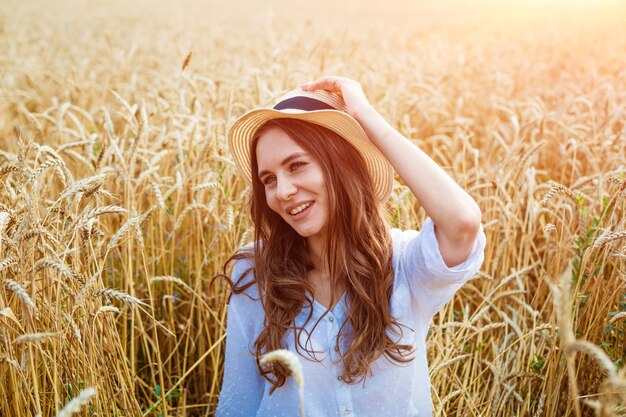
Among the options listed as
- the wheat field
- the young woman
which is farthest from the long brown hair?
the wheat field

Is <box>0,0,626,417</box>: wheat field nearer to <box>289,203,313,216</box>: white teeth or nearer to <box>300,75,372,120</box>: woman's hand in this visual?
<box>289,203,313,216</box>: white teeth

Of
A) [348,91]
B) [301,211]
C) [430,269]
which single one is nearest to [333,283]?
[301,211]

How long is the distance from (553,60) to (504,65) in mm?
665

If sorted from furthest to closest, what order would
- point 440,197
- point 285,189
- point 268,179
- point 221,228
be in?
1. point 221,228
2. point 268,179
3. point 285,189
4. point 440,197

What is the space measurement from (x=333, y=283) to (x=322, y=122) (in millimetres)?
490

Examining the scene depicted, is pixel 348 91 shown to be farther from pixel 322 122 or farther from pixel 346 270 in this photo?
pixel 346 270

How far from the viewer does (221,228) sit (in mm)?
2291

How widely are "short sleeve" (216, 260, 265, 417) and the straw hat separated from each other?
0.53 m

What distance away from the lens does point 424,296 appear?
65.7 inches

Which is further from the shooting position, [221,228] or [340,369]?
[221,228]

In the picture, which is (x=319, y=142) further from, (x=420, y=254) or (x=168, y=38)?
(x=168, y=38)

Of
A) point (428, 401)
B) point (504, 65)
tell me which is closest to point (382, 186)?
point (428, 401)

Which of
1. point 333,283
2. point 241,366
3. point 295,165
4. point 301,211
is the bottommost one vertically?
point 241,366

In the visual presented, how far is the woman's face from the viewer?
1714mm
